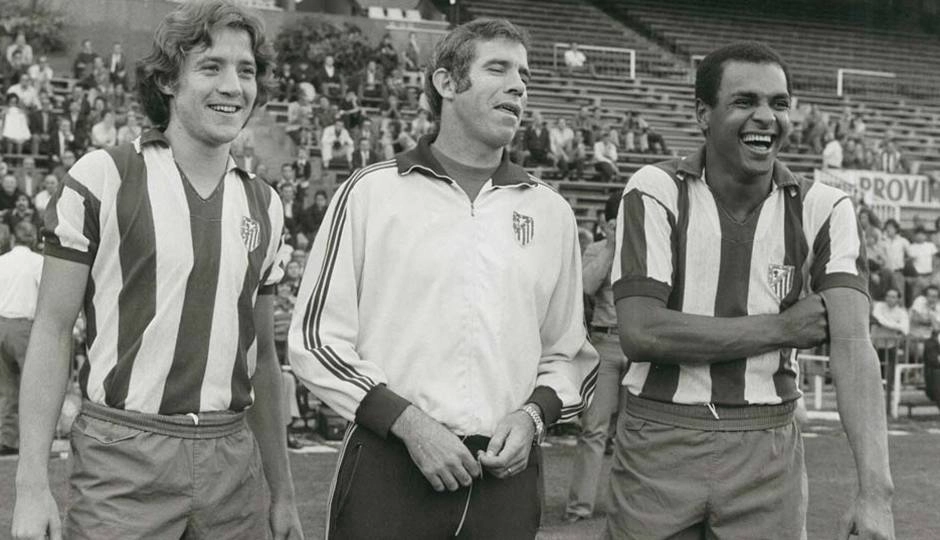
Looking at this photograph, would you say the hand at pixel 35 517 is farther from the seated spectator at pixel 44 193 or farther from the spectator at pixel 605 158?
the spectator at pixel 605 158

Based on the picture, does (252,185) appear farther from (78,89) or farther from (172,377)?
(78,89)

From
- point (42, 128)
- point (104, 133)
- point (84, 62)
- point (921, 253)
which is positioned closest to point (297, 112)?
point (84, 62)

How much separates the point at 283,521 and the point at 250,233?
2.48ft

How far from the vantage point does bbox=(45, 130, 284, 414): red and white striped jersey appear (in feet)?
9.78

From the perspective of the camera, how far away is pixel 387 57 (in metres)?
26.3

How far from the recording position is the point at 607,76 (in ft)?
102

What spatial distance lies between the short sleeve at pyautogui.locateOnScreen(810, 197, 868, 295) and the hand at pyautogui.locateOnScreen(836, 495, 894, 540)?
58 cm

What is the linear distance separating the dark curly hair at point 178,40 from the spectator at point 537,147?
18728 millimetres

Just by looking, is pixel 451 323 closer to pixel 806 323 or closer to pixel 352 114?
pixel 806 323

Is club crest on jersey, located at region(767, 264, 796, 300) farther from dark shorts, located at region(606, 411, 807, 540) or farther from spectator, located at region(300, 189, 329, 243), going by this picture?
spectator, located at region(300, 189, 329, 243)

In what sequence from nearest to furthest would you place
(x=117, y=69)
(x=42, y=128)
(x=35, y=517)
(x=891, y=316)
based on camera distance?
(x=35, y=517) → (x=891, y=316) → (x=42, y=128) → (x=117, y=69)

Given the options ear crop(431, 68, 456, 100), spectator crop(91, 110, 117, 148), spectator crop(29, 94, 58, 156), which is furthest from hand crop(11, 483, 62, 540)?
spectator crop(29, 94, 58, 156)

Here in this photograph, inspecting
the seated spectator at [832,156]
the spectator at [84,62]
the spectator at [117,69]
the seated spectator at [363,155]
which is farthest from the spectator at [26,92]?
the seated spectator at [832,156]

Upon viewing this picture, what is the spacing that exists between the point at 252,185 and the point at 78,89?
57.2 ft
